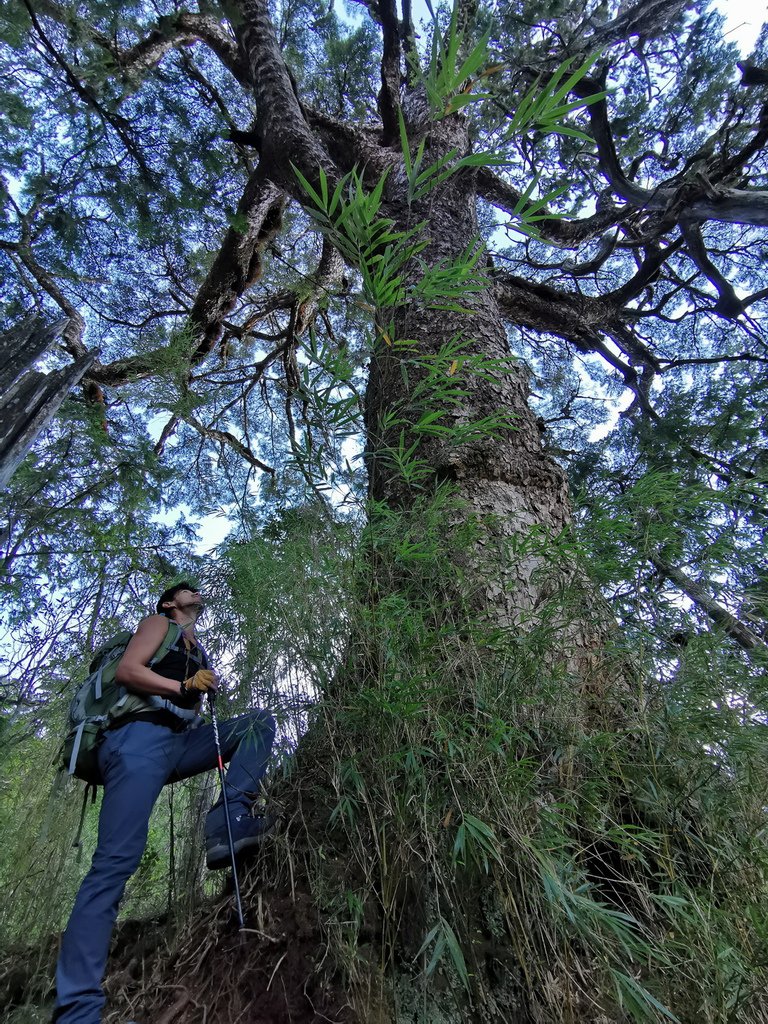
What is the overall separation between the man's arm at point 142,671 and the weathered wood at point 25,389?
809 millimetres

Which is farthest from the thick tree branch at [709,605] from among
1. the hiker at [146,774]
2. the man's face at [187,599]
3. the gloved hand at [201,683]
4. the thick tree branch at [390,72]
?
the thick tree branch at [390,72]

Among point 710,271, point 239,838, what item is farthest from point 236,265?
point 239,838

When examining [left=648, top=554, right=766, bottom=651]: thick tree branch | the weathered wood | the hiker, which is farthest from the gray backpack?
[left=648, top=554, right=766, bottom=651]: thick tree branch

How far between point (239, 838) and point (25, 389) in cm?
197

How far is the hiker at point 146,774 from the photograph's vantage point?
1.35 meters

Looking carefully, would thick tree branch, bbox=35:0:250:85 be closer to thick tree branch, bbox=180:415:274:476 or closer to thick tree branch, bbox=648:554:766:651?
thick tree branch, bbox=180:415:274:476

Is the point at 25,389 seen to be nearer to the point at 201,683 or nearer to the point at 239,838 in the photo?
the point at 201,683

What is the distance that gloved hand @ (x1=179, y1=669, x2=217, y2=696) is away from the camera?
176 cm

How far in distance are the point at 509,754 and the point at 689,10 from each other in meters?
5.44

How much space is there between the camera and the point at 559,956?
0.89 metres

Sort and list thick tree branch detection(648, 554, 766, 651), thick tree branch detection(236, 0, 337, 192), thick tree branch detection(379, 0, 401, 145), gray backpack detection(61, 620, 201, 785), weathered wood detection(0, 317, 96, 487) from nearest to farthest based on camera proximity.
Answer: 1. thick tree branch detection(648, 554, 766, 651)
2. gray backpack detection(61, 620, 201, 785)
3. weathered wood detection(0, 317, 96, 487)
4. thick tree branch detection(236, 0, 337, 192)
5. thick tree branch detection(379, 0, 401, 145)

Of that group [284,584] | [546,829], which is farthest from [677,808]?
[284,584]

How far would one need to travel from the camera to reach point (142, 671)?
5.79 feet

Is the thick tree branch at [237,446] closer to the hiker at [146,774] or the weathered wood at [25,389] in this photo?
the weathered wood at [25,389]
